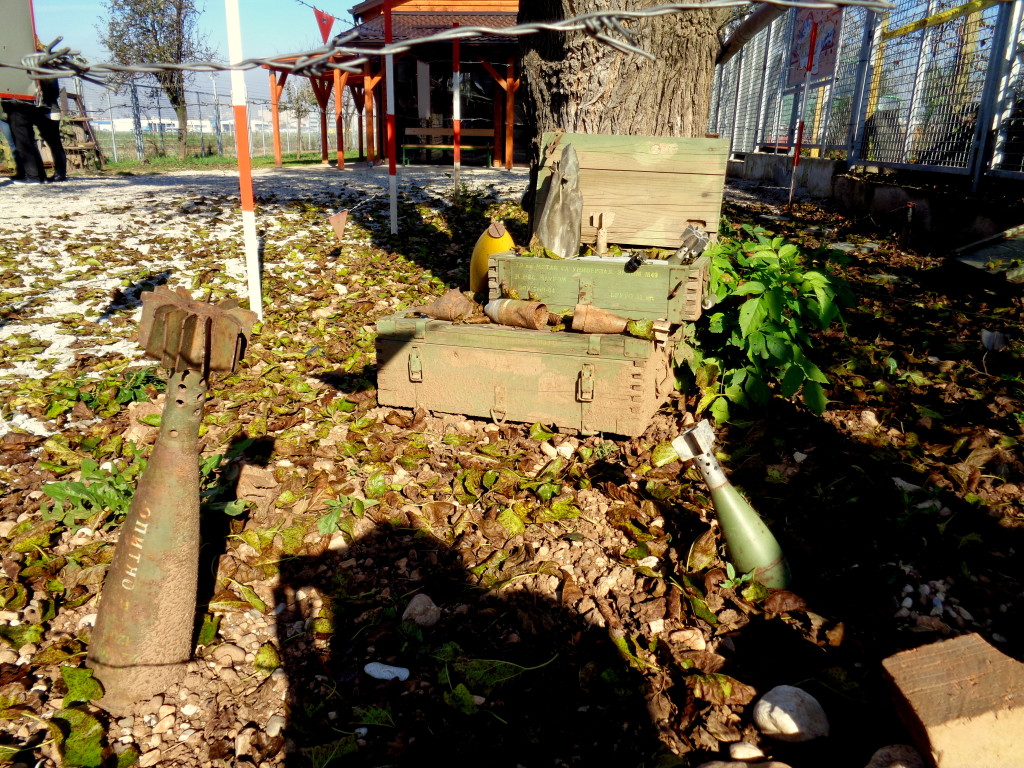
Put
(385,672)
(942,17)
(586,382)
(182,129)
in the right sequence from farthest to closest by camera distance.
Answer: (182,129), (942,17), (586,382), (385,672)

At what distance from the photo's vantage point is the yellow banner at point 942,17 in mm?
7075

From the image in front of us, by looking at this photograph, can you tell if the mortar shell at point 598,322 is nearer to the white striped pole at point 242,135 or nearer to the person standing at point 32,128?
the white striped pole at point 242,135

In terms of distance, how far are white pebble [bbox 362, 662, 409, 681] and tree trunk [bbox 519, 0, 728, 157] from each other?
3.79 metres

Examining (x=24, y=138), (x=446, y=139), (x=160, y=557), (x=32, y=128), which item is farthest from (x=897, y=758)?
(x=446, y=139)

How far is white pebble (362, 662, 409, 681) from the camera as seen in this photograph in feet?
6.90

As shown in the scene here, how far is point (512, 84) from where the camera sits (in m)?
15.5

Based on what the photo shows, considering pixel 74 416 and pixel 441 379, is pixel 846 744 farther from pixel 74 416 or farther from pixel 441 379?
pixel 74 416

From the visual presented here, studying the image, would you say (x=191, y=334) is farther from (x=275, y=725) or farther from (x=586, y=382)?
(x=586, y=382)

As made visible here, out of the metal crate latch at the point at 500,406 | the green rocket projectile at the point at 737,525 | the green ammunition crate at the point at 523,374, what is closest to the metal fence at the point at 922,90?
the green ammunition crate at the point at 523,374

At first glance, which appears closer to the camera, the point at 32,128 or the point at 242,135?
the point at 242,135

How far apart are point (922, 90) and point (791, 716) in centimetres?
869

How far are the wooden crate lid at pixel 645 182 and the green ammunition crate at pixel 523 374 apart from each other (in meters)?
1.20

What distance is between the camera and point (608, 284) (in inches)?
152

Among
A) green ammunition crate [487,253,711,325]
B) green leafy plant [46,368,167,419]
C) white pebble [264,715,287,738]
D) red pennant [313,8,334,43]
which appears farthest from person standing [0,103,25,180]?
white pebble [264,715,287,738]
